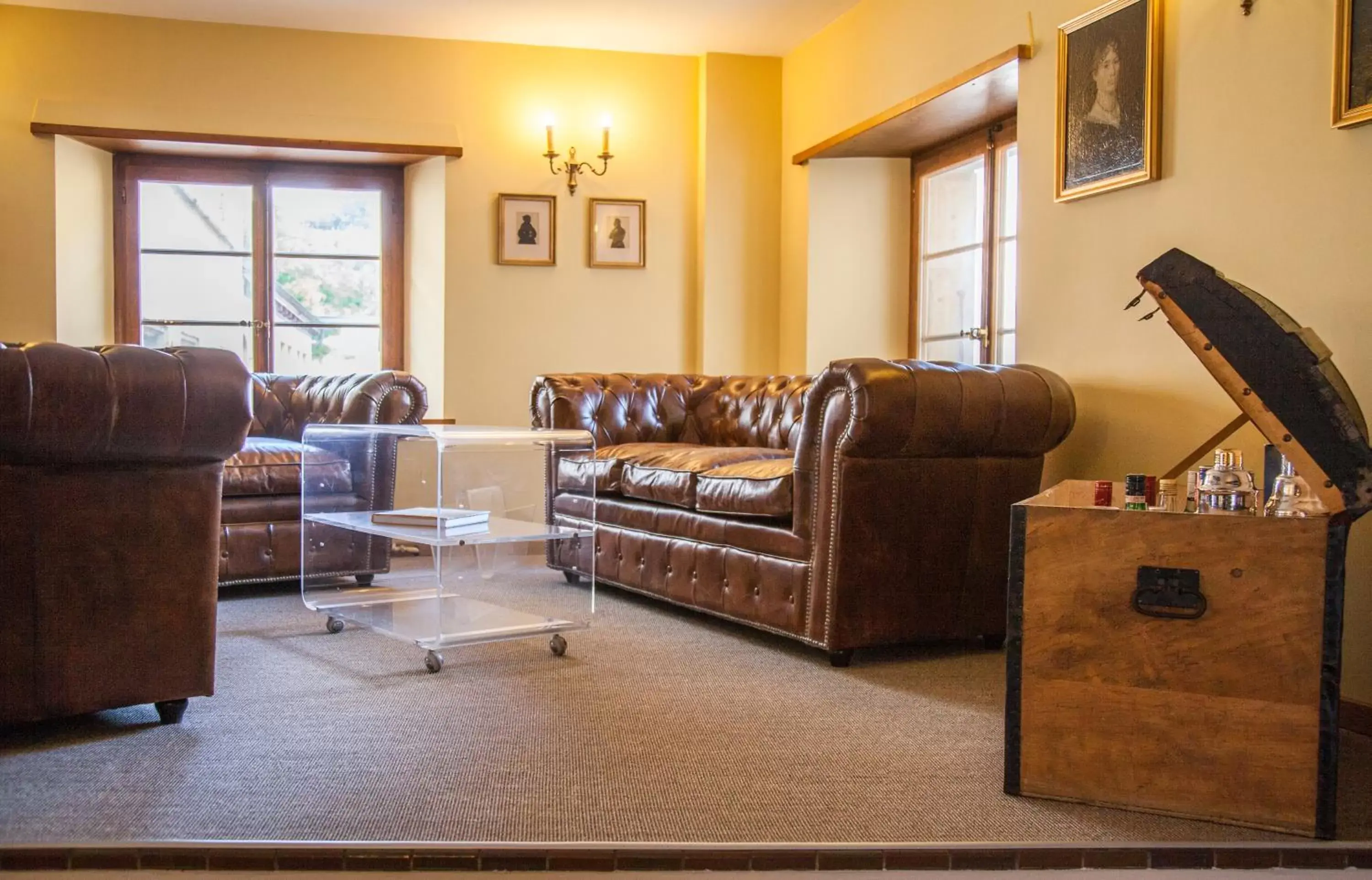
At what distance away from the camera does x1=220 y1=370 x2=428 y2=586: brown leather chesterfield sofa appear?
387 cm

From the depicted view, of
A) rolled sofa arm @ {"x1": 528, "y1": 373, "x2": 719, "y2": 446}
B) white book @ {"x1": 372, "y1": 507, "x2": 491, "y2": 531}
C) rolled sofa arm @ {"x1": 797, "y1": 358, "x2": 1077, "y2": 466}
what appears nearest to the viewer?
rolled sofa arm @ {"x1": 797, "y1": 358, "x2": 1077, "y2": 466}

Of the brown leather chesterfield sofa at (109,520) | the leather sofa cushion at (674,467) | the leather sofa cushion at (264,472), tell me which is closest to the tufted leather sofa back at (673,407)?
the leather sofa cushion at (674,467)

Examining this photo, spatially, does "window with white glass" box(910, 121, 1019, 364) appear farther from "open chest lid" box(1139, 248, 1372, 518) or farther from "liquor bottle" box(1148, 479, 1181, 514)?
"open chest lid" box(1139, 248, 1372, 518)

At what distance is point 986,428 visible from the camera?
3305 millimetres

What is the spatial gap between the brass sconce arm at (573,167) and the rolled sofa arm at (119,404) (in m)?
4.00

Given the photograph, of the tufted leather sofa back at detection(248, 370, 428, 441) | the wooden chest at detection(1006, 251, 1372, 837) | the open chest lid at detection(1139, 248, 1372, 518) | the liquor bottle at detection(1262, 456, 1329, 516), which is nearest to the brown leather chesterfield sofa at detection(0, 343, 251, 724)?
the wooden chest at detection(1006, 251, 1372, 837)

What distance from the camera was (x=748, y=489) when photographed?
11.6 feet

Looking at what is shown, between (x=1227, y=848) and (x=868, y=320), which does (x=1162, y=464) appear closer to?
(x=1227, y=848)

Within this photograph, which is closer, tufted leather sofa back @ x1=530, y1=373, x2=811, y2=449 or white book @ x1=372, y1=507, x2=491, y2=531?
white book @ x1=372, y1=507, x2=491, y2=531

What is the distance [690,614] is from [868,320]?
237cm

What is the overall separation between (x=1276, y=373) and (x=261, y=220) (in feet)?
18.0

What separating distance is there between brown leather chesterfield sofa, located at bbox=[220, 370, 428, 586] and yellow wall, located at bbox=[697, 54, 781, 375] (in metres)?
2.08

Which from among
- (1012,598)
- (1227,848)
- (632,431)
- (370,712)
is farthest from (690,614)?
(1227,848)

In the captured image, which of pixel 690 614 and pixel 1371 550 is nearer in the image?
pixel 1371 550
